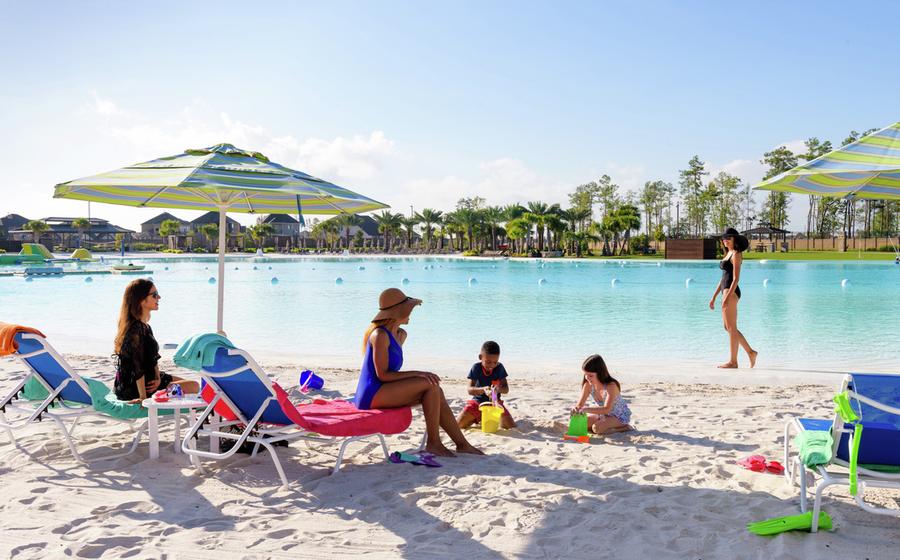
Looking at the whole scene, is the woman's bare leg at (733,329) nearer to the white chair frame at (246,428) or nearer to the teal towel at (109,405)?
the white chair frame at (246,428)

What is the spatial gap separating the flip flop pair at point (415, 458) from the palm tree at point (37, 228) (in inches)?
3340

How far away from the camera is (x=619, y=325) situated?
43.1ft

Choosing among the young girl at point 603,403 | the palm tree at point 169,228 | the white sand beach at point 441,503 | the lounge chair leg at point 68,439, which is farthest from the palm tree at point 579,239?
the lounge chair leg at point 68,439

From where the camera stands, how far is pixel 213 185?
177 inches

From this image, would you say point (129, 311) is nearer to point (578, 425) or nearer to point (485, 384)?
point (485, 384)

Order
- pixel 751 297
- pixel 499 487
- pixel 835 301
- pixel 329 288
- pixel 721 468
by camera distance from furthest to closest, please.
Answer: pixel 329 288 < pixel 751 297 < pixel 835 301 < pixel 721 468 < pixel 499 487

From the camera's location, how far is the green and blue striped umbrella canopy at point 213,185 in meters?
4.69

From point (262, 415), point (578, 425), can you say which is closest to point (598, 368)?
point (578, 425)

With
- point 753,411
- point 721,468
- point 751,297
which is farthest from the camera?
point 751,297

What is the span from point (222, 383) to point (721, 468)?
2.87 meters

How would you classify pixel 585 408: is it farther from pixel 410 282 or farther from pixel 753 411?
pixel 410 282

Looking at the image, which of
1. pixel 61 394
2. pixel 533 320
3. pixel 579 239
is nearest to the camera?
pixel 61 394

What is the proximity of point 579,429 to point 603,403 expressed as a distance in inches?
14.4

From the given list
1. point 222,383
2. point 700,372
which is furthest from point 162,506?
point 700,372
